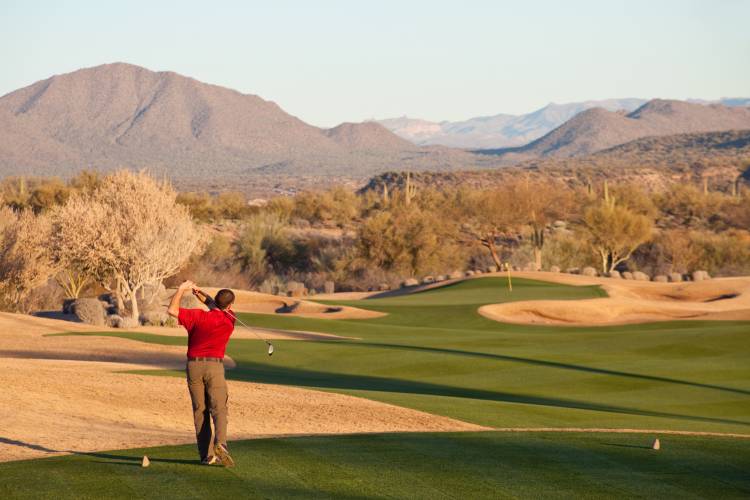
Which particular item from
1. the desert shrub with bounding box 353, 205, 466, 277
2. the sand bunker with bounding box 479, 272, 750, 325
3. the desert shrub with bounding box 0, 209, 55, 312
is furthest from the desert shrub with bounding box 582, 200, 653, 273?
the desert shrub with bounding box 0, 209, 55, 312

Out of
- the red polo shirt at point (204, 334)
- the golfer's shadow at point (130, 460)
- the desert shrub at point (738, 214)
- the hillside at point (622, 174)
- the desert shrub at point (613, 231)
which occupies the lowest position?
the golfer's shadow at point (130, 460)

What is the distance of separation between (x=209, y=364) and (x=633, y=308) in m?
30.4

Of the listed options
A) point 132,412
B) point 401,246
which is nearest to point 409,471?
point 132,412

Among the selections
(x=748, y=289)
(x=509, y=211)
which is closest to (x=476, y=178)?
(x=509, y=211)

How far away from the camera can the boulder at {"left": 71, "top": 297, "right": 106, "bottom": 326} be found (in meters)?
35.3

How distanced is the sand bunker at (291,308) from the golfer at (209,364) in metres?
26.6

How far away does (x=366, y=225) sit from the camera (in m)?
60.1

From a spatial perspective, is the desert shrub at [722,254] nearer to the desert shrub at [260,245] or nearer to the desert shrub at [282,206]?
the desert shrub at [260,245]

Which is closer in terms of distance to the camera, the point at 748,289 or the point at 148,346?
the point at 148,346

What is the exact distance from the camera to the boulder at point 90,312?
3530 centimetres

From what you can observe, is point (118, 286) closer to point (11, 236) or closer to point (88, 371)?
point (11, 236)

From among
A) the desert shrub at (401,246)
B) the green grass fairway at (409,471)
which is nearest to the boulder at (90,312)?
the green grass fairway at (409,471)

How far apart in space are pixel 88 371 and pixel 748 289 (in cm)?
3011

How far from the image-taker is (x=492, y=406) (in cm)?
1797
